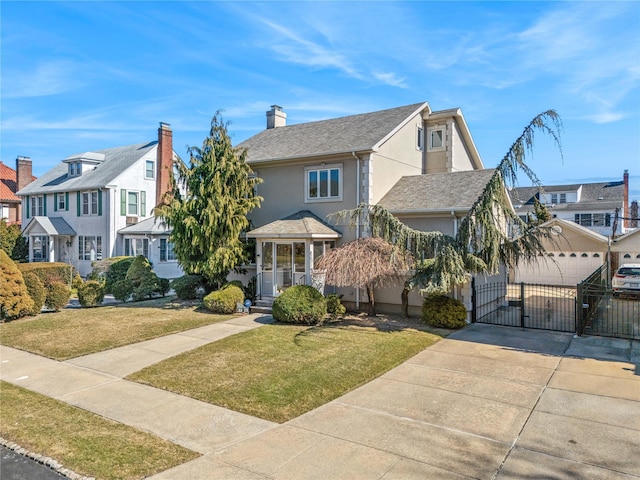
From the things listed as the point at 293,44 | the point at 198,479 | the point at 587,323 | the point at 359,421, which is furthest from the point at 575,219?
the point at 198,479

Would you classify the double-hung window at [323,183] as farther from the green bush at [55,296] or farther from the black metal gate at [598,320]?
the green bush at [55,296]

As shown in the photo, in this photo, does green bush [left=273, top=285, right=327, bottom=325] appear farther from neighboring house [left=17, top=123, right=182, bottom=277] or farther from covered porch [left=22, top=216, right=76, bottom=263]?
covered porch [left=22, top=216, right=76, bottom=263]

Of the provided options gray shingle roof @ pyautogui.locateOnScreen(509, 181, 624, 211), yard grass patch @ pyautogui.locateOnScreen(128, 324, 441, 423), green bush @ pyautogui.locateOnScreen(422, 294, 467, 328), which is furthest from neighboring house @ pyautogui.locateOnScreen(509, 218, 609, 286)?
gray shingle roof @ pyautogui.locateOnScreen(509, 181, 624, 211)

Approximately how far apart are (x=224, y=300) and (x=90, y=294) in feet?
22.2

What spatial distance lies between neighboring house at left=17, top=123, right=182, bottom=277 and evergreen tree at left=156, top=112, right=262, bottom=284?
10714 millimetres

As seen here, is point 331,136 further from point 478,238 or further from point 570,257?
point 570,257

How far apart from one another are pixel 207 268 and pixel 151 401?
9.16 m

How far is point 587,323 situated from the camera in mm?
13523

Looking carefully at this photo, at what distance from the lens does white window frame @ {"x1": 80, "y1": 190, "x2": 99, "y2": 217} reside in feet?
92.8

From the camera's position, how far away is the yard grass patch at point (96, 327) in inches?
464

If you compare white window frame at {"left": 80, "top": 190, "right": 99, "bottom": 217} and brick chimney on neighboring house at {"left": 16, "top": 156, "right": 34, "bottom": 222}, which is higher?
brick chimney on neighboring house at {"left": 16, "top": 156, "right": 34, "bottom": 222}

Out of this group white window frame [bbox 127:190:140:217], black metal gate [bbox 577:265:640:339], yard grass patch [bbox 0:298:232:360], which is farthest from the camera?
white window frame [bbox 127:190:140:217]

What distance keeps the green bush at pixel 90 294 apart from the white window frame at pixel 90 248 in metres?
10.7

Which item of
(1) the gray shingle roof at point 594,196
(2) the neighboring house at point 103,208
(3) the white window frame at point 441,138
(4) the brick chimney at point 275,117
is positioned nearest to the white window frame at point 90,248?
(2) the neighboring house at point 103,208
